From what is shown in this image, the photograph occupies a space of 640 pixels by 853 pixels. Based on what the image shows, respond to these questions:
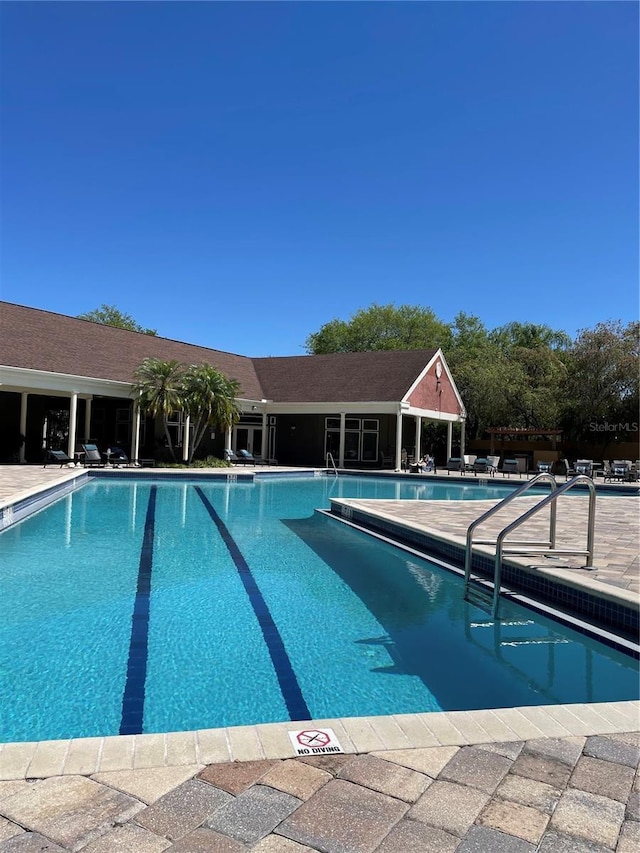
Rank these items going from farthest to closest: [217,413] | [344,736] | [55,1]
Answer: [217,413], [55,1], [344,736]

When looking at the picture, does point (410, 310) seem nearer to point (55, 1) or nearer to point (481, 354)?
point (481, 354)

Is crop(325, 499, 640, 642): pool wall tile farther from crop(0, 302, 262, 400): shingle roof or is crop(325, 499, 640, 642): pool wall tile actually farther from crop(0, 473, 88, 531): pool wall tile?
crop(0, 302, 262, 400): shingle roof

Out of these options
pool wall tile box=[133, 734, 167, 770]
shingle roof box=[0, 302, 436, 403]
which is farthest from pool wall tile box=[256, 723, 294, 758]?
shingle roof box=[0, 302, 436, 403]

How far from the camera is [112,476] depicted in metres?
19.8

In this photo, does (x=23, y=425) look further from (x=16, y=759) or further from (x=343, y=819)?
(x=343, y=819)

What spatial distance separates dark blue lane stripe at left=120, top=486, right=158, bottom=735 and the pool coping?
105 centimetres

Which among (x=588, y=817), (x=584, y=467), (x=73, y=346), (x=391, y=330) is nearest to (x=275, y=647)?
(x=588, y=817)

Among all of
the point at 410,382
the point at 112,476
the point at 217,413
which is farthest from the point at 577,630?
the point at 410,382

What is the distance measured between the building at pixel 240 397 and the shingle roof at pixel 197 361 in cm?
5

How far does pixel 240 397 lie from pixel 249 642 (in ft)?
76.5

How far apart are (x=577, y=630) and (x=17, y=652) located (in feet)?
15.2

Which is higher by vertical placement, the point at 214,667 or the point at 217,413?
the point at 217,413

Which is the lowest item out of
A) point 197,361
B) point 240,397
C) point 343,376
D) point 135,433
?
point 135,433

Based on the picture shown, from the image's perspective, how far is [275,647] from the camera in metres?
5.11
